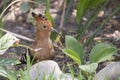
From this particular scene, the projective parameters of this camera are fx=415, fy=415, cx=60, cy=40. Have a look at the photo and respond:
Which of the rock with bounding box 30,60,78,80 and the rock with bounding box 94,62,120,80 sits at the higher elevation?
the rock with bounding box 30,60,78,80

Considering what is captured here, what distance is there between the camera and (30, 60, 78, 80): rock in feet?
5.66

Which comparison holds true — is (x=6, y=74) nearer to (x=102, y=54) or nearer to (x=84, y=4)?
(x=102, y=54)

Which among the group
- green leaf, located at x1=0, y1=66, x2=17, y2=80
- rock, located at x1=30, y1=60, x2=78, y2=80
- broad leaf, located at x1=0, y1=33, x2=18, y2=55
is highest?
broad leaf, located at x1=0, y1=33, x2=18, y2=55

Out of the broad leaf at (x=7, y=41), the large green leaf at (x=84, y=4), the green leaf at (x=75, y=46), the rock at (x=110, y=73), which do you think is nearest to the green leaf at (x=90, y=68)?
the rock at (x=110, y=73)

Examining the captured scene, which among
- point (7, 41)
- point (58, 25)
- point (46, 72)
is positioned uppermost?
point (7, 41)

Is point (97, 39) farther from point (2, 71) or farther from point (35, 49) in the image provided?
point (2, 71)

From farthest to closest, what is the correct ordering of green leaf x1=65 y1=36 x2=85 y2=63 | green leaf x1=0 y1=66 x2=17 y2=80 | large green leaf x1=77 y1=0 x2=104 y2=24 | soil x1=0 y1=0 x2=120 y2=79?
1. soil x1=0 y1=0 x2=120 y2=79
2. large green leaf x1=77 y1=0 x2=104 y2=24
3. green leaf x1=65 y1=36 x2=85 y2=63
4. green leaf x1=0 y1=66 x2=17 y2=80

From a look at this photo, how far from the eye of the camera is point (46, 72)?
1.80 metres

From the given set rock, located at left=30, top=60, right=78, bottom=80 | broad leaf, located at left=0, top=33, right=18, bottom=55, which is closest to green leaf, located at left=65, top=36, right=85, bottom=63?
rock, located at left=30, top=60, right=78, bottom=80

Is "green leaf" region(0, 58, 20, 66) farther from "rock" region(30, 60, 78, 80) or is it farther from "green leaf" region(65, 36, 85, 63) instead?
"green leaf" region(65, 36, 85, 63)

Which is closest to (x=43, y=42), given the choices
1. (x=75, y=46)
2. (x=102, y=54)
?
(x=75, y=46)

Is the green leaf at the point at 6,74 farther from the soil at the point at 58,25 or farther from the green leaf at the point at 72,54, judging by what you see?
the soil at the point at 58,25

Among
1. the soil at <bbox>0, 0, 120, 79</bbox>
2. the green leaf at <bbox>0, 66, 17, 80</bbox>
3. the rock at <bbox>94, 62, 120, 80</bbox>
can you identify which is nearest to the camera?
the green leaf at <bbox>0, 66, 17, 80</bbox>

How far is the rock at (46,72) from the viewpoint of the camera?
1.73 metres
